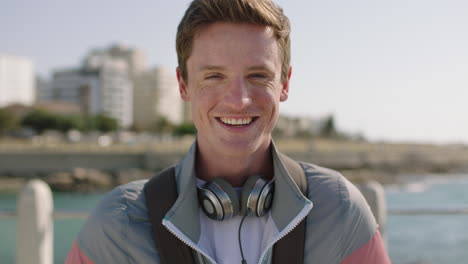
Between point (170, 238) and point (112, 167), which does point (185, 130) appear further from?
point (170, 238)

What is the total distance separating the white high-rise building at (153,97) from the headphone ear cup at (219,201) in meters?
108

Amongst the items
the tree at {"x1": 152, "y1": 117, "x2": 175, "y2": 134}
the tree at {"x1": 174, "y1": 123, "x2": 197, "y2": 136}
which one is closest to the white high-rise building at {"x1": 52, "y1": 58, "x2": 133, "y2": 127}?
the tree at {"x1": 152, "y1": 117, "x2": 175, "y2": 134}

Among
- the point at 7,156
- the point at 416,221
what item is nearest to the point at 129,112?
the point at 7,156

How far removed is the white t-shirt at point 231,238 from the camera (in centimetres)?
130

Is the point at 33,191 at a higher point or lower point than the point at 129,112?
higher

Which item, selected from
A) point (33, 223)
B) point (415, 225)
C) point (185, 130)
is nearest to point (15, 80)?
point (185, 130)

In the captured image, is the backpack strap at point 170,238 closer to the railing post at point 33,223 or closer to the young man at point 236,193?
the young man at point 236,193

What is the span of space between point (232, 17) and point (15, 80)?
404 feet

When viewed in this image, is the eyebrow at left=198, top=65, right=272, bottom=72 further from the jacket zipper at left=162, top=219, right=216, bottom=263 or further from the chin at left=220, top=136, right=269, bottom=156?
the jacket zipper at left=162, top=219, right=216, bottom=263

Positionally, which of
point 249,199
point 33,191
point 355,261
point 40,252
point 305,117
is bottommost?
point 305,117

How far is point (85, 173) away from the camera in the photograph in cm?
3391

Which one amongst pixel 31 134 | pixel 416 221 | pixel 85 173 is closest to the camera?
pixel 416 221

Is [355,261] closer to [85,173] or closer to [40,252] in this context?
[40,252]

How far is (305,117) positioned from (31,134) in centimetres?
7420
